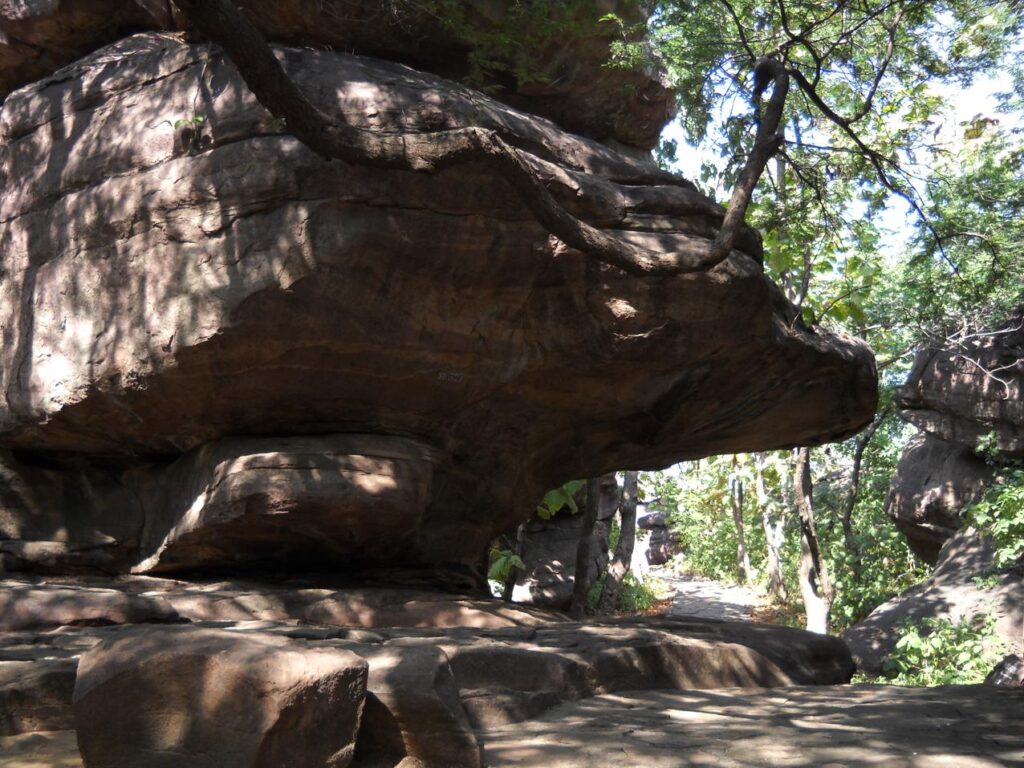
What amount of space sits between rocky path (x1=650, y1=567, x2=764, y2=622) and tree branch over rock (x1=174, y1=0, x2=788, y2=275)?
11.7 meters

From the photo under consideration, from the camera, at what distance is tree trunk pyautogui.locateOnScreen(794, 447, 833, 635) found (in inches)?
454

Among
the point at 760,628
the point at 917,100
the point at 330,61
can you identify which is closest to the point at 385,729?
the point at 760,628

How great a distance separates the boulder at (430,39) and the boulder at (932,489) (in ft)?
28.7

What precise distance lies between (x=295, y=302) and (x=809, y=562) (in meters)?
8.39

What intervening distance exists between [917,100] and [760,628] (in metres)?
6.39

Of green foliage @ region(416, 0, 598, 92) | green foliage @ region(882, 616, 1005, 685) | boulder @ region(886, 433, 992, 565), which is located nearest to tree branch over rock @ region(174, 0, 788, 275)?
green foliage @ region(416, 0, 598, 92)

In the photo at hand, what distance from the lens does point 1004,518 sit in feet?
36.7

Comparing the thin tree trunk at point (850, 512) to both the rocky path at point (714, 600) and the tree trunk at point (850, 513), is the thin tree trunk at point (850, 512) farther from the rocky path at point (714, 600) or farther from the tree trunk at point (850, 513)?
the rocky path at point (714, 600)

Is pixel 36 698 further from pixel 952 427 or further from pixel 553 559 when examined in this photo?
pixel 952 427

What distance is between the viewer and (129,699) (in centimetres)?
304

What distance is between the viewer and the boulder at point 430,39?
7.28 meters

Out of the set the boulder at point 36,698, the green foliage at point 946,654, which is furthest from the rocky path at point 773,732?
the green foliage at point 946,654

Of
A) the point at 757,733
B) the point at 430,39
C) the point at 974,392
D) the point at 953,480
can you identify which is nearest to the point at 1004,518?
the point at 974,392

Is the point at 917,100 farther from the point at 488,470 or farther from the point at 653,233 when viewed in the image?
the point at 488,470
